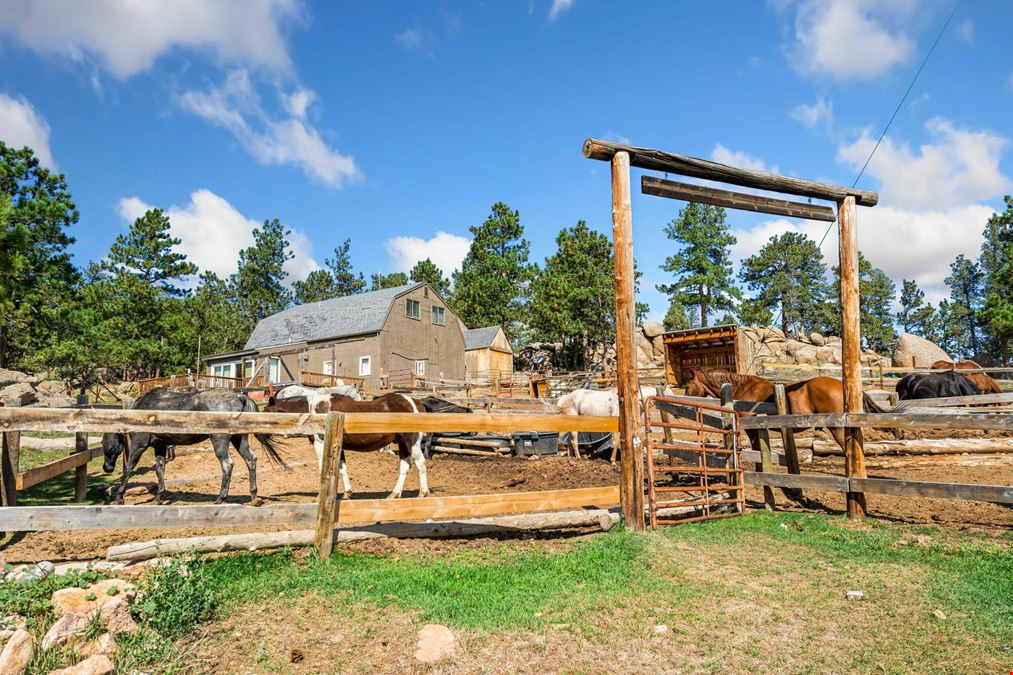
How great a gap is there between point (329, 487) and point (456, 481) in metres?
7.03

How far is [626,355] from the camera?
686cm

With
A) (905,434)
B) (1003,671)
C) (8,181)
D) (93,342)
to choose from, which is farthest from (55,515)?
(93,342)

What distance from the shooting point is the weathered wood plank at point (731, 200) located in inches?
291

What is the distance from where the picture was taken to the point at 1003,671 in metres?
3.38

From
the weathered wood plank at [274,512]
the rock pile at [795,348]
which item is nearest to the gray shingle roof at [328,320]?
the rock pile at [795,348]

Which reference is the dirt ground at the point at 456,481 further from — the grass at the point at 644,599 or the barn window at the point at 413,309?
the barn window at the point at 413,309

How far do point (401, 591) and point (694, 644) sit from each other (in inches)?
86.0

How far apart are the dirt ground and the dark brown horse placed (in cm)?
71

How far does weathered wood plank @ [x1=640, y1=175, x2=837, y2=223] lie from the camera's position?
7395 millimetres

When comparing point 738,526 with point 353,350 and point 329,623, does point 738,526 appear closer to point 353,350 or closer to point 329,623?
point 329,623

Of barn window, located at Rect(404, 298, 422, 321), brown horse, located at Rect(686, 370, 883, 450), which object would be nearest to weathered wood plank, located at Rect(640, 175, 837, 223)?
brown horse, located at Rect(686, 370, 883, 450)

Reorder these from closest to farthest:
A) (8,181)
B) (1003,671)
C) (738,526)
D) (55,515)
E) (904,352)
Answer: (1003,671)
(55,515)
(738,526)
(8,181)
(904,352)

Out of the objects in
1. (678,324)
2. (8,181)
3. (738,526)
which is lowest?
(738,526)

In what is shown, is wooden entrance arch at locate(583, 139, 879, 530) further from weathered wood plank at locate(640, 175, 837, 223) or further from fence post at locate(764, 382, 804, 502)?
fence post at locate(764, 382, 804, 502)
